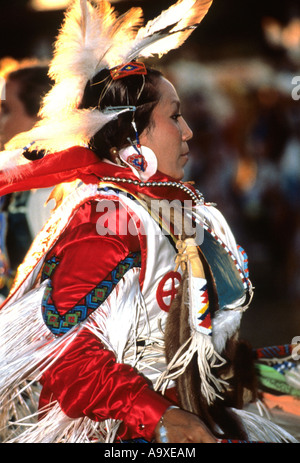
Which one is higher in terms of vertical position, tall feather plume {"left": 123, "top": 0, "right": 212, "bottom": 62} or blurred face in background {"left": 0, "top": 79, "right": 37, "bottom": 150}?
tall feather plume {"left": 123, "top": 0, "right": 212, "bottom": 62}

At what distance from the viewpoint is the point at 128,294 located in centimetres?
149

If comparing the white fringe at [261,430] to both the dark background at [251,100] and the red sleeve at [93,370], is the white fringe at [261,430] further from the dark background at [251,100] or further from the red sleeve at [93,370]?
the dark background at [251,100]

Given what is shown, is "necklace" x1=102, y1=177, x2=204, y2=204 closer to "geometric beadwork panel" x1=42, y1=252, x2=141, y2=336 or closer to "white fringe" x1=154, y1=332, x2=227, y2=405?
"geometric beadwork panel" x1=42, y1=252, x2=141, y2=336

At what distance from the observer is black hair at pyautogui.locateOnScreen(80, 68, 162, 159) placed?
5.31ft

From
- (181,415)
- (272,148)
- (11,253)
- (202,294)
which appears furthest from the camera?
(272,148)

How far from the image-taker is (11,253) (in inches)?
121

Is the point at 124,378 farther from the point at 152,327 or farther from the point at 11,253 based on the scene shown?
the point at 11,253

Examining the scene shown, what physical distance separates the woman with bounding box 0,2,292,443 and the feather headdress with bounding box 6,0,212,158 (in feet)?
0.04

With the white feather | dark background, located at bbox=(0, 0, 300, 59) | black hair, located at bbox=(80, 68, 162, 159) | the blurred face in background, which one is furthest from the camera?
dark background, located at bbox=(0, 0, 300, 59)

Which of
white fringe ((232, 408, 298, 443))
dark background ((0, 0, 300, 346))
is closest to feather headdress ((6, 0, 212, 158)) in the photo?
white fringe ((232, 408, 298, 443))

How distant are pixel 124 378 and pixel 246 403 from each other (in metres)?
0.67

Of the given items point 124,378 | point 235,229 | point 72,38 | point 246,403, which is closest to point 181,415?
point 124,378

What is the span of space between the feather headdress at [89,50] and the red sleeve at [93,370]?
0.27m

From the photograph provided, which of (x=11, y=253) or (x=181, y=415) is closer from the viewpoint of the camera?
(x=181, y=415)
